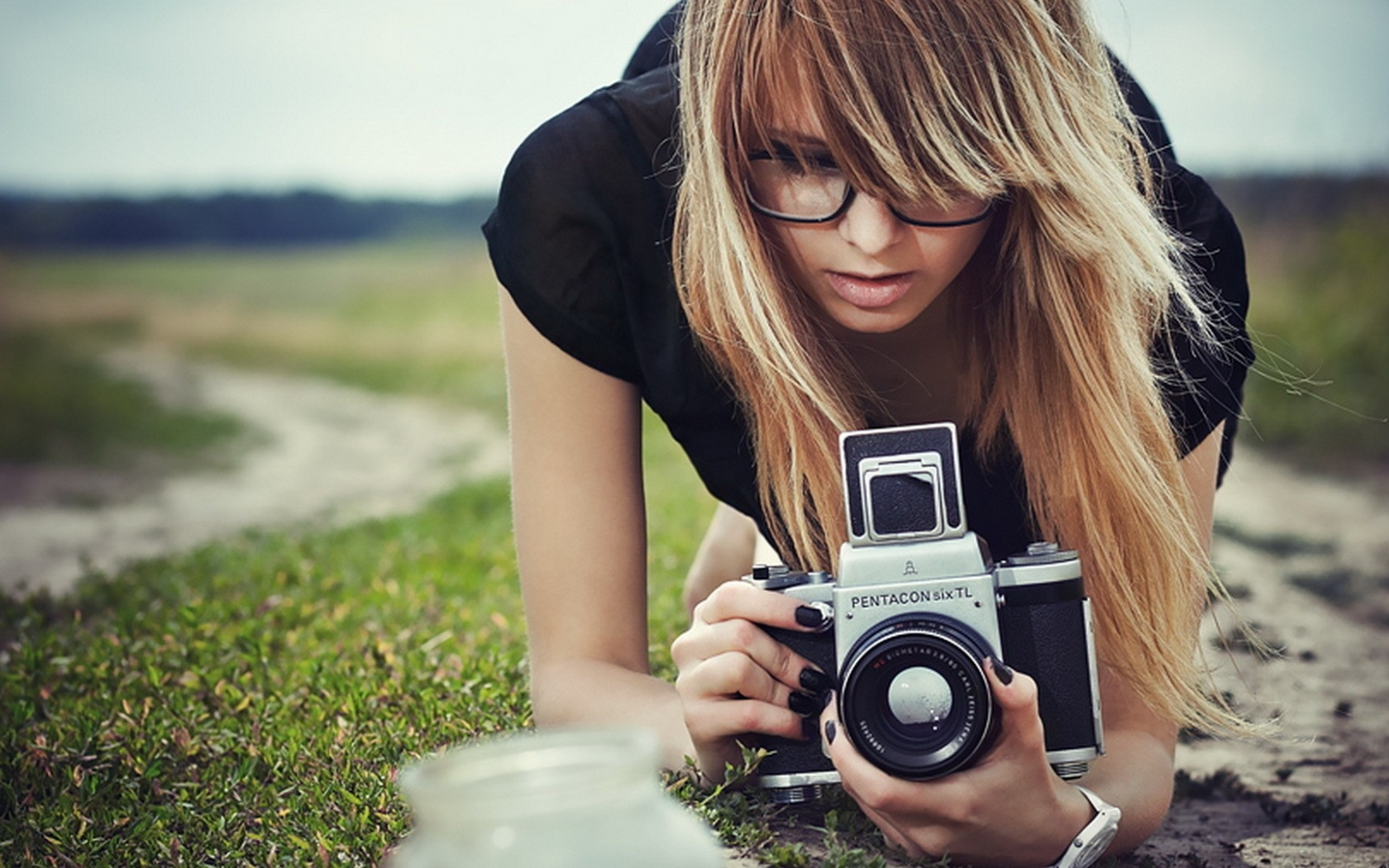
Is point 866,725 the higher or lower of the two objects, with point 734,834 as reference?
higher

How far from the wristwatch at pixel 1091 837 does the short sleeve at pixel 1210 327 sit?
0.70m

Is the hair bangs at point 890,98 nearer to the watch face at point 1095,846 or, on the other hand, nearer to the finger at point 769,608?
the finger at point 769,608

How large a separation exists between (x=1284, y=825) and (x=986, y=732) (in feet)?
3.98

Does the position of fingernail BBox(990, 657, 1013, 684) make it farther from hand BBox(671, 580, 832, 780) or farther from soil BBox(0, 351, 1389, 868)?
soil BBox(0, 351, 1389, 868)

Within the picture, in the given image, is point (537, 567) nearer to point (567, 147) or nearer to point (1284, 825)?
point (567, 147)

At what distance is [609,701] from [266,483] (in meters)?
9.32

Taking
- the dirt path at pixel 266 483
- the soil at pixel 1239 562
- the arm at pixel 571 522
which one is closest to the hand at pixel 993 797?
the soil at pixel 1239 562

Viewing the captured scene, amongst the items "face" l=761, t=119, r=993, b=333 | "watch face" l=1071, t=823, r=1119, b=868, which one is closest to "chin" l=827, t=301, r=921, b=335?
"face" l=761, t=119, r=993, b=333

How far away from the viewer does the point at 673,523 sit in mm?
5031

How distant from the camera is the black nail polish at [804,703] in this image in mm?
1840

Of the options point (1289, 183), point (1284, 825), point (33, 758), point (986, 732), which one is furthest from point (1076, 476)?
point (1289, 183)

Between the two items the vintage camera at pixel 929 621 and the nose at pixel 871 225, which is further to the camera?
the nose at pixel 871 225

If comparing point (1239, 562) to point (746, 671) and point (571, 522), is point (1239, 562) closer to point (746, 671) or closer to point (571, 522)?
point (571, 522)

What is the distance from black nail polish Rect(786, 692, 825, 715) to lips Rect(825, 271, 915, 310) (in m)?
0.55
